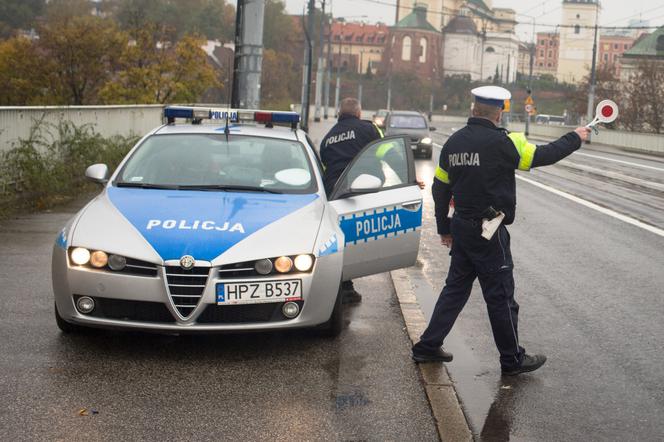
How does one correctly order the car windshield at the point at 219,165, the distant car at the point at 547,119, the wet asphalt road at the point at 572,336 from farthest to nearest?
the distant car at the point at 547,119, the car windshield at the point at 219,165, the wet asphalt road at the point at 572,336

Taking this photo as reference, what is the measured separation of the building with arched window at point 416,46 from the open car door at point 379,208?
500 ft

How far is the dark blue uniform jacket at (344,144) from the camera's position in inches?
371

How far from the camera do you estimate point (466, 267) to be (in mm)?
6469

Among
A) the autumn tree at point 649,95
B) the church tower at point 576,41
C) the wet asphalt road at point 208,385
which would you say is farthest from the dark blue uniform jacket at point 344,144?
the church tower at point 576,41

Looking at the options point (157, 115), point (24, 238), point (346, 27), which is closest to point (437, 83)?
point (346, 27)

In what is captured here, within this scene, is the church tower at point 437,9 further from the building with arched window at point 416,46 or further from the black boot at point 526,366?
the black boot at point 526,366

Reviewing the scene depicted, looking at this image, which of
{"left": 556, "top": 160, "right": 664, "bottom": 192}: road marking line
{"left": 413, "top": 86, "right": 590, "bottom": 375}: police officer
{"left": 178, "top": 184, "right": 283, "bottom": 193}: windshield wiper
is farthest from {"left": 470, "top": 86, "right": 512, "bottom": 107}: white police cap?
{"left": 556, "top": 160, "right": 664, "bottom": 192}: road marking line

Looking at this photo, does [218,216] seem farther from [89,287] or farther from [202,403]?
[202,403]

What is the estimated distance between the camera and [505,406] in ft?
18.7

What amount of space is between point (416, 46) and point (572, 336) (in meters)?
155

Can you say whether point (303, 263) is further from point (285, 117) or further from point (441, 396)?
point (285, 117)

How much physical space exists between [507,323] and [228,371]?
167cm

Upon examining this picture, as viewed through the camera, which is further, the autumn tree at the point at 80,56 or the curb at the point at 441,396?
the autumn tree at the point at 80,56

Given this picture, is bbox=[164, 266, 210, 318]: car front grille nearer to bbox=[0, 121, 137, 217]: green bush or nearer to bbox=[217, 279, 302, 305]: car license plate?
bbox=[217, 279, 302, 305]: car license plate
